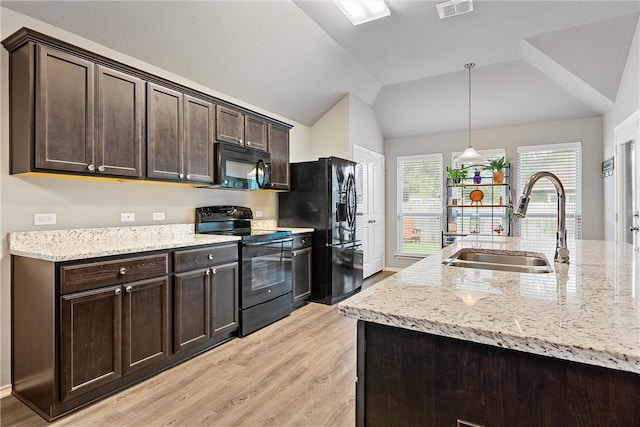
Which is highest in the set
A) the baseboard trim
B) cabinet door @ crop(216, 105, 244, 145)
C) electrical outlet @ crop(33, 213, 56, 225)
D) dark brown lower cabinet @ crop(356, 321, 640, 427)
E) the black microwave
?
cabinet door @ crop(216, 105, 244, 145)

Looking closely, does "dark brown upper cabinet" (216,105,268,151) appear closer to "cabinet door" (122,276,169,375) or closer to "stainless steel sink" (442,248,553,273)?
"cabinet door" (122,276,169,375)

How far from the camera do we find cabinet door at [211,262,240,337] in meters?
2.86

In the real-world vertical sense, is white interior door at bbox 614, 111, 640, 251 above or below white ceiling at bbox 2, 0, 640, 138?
below

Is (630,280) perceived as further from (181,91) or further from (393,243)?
(393,243)

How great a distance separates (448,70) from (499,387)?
4.72 meters

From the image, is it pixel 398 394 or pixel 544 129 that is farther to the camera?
pixel 544 129

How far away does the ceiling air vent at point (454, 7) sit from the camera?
9.91 feet

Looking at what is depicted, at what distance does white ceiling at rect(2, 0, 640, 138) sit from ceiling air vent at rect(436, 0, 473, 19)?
12 centimetres

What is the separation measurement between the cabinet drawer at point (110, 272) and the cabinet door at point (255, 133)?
5.58ft

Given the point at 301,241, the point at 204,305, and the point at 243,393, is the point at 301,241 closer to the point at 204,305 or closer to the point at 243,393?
the point at 204,305

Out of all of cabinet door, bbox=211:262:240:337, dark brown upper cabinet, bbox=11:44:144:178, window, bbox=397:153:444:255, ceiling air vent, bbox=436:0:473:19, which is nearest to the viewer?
dark brown upper cabinet, bbox=11:44:144:178

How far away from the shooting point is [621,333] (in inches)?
27.4

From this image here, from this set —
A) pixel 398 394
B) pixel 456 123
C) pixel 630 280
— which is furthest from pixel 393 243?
pixel 398 394

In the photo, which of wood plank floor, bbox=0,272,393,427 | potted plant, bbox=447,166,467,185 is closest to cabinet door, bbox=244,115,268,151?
wood plank floor, bbox=0,272,393,427
